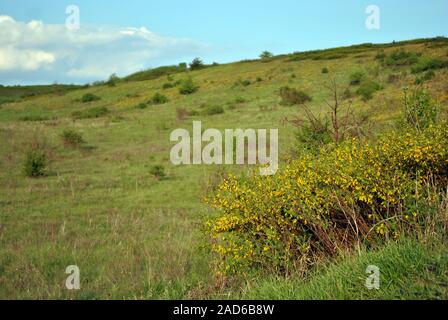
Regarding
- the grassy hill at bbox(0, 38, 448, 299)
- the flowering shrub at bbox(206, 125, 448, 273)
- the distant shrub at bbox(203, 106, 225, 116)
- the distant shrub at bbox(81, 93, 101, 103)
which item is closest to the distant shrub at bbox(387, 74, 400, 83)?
the grassy hill at bbox(0, 38, 448, 299)

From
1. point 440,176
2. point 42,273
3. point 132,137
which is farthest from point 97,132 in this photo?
point 440,176

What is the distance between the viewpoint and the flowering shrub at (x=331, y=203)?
5.95 meters

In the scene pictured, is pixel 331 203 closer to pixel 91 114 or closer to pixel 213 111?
pixel 213 111

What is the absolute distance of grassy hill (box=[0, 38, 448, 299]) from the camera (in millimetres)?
5254

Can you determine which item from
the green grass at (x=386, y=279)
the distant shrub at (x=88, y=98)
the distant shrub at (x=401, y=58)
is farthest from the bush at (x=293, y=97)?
the green grass at (x=386, y=279)

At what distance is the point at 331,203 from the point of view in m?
6.09

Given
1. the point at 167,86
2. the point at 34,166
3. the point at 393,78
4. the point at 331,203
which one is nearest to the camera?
the point at 331,203

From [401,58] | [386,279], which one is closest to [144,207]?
[386,279]

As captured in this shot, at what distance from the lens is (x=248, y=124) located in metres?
27.6

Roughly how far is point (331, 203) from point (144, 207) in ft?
25.9

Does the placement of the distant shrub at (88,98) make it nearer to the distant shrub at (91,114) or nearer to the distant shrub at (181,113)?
the distant shrub at (91,114)

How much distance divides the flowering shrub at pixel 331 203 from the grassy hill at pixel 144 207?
513 millimetres
